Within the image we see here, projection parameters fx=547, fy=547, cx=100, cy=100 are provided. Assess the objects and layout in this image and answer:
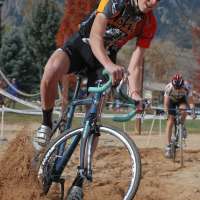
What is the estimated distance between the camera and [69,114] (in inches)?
190

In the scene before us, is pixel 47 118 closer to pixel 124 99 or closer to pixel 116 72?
pixel 124 99

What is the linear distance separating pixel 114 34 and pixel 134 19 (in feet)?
0.74

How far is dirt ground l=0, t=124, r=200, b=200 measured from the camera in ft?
16.2

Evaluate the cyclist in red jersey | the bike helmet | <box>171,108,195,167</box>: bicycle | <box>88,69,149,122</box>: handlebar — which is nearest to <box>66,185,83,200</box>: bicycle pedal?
<box>88,69,149,122</box>: handlebar

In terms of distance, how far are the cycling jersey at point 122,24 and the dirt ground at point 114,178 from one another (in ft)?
4.50

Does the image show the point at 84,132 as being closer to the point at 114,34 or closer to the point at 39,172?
the point at 39,172

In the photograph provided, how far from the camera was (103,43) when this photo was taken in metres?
4.45

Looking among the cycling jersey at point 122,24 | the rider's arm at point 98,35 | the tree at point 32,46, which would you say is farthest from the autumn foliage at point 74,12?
the rider's arm at point 98,35

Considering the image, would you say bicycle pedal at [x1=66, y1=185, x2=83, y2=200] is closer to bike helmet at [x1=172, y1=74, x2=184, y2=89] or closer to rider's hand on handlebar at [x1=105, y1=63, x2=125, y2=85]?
rider's hand on handlebar at [x1=105, y1=63, x2=125, y2=85]

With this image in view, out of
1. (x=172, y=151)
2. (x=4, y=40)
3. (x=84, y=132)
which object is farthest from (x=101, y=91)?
(x=4, y=40)

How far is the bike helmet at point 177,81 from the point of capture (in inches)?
411

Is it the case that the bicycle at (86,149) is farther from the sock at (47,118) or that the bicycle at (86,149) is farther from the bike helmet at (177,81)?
the bike helmet at (177,81)

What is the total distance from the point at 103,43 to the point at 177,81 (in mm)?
6213

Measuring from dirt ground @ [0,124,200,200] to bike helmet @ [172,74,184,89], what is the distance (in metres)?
1.42
